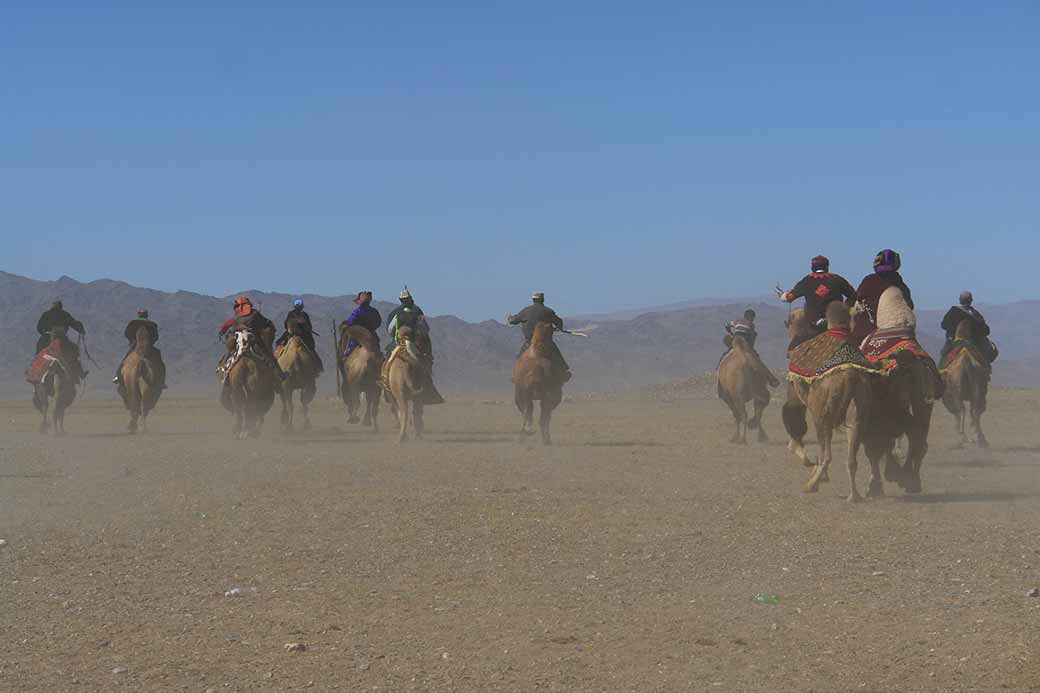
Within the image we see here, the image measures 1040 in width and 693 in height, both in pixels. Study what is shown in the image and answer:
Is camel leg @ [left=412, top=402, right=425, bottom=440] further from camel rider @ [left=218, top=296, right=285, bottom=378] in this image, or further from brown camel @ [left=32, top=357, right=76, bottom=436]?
brown camel @ [left=32, top=357, right=76, bottom=436]

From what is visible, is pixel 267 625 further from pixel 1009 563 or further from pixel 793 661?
pixel 1009 563

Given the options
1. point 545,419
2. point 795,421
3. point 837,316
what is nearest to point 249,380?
point 545,419

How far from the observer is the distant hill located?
3337 inches

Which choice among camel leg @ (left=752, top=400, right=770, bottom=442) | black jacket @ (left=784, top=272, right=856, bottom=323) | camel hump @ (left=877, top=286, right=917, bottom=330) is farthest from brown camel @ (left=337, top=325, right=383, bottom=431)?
camel hump @ (left=877, top=286, right=917, bottom=330)

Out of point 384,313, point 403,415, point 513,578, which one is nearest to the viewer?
point 513,578

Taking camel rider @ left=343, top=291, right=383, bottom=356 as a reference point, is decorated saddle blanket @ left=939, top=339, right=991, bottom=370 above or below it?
below

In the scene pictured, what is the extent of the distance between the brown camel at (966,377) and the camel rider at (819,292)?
574 cm

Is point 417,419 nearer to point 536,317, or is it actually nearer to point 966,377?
point 536,317

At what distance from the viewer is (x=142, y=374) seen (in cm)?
2633

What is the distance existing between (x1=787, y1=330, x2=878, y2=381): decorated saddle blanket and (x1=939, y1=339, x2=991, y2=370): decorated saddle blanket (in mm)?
7652

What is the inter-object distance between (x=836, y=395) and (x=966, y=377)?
8.40 m

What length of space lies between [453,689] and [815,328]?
9935 mm

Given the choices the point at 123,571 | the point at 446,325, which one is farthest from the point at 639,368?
the point at 123,571

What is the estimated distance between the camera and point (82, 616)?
9.44m
